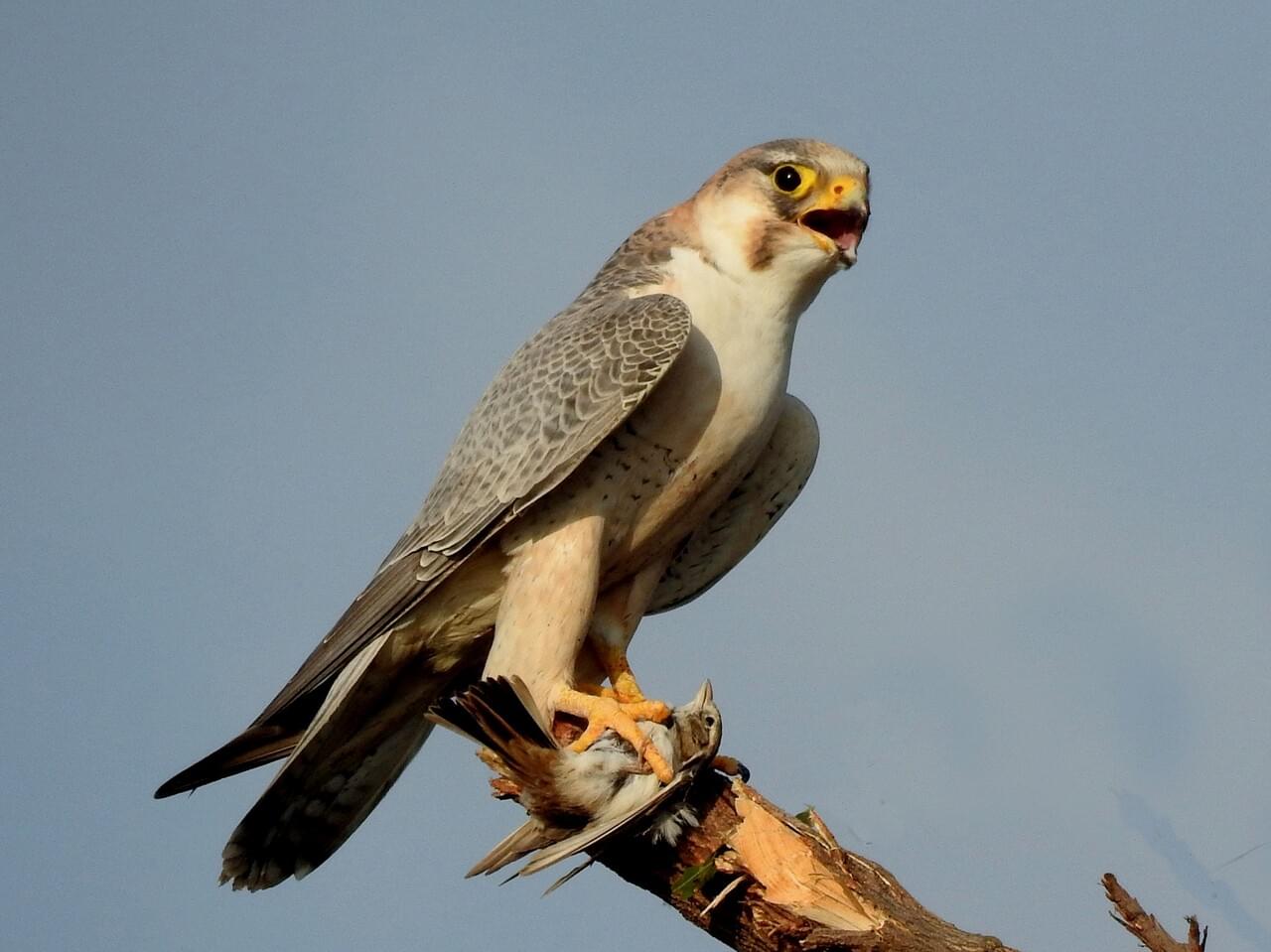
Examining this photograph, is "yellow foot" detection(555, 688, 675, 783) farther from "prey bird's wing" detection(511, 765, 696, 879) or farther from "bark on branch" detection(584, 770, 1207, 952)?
"bark on branch" detection(584, 770, 1207, 952)

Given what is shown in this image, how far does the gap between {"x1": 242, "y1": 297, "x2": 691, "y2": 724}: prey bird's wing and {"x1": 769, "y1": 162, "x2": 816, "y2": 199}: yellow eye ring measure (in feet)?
1.74

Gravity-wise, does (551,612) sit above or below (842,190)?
below

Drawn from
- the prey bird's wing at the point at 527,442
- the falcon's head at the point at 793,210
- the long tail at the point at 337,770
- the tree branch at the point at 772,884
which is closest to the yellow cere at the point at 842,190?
the falcon's head at the point at 793,210

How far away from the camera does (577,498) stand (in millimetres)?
4934

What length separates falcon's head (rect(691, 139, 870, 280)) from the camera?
5.10 metres

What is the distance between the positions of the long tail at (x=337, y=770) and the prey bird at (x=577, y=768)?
707 mm

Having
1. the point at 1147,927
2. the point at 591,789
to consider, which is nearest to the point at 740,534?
the point at 591,789

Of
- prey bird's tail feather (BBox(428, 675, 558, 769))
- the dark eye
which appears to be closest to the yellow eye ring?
the dark eye

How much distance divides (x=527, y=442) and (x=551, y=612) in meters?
0.54

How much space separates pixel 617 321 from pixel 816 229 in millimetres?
757

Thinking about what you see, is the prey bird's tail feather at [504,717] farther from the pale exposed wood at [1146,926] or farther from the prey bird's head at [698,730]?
the pale exposed wood at [1146,926]

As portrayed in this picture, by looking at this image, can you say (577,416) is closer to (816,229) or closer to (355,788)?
(816,229)

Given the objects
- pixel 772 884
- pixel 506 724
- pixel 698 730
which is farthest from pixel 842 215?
pixel 772 884

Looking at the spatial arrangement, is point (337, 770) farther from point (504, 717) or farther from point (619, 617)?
point (504, 717)
